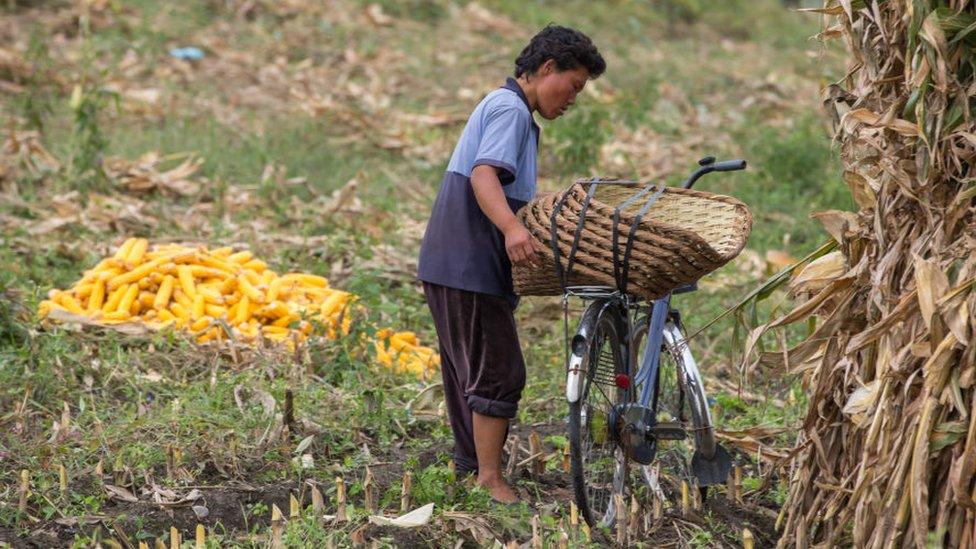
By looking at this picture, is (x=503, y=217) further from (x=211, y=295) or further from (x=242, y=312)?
(x=211, y=295)

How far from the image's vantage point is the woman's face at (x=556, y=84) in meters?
4.27

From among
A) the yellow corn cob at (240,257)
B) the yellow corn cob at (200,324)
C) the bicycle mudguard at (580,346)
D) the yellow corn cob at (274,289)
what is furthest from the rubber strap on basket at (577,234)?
the yellow corn cob at (240,257)

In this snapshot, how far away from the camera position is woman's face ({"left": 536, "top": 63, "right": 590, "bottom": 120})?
4.27 metres

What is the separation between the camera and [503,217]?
13.4 ft

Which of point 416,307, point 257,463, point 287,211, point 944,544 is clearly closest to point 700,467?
point 944,544

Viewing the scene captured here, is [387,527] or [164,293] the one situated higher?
[164,293]

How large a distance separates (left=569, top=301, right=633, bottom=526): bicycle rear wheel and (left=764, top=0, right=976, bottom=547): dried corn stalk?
564 millimetres

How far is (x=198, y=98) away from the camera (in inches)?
463

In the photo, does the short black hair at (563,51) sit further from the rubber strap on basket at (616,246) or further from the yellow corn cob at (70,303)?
the yellow corn cob at (70,303)

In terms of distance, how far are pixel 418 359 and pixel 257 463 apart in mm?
1458

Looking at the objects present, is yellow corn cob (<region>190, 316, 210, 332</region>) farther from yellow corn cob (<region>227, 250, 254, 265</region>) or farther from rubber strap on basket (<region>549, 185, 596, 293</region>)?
rubber strap on basket (<region>549, 185, 596, 293</region>)

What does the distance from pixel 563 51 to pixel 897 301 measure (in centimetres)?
132

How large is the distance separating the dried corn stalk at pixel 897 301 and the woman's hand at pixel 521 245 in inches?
31.3

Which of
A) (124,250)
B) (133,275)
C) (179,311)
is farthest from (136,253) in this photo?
(179,311)
